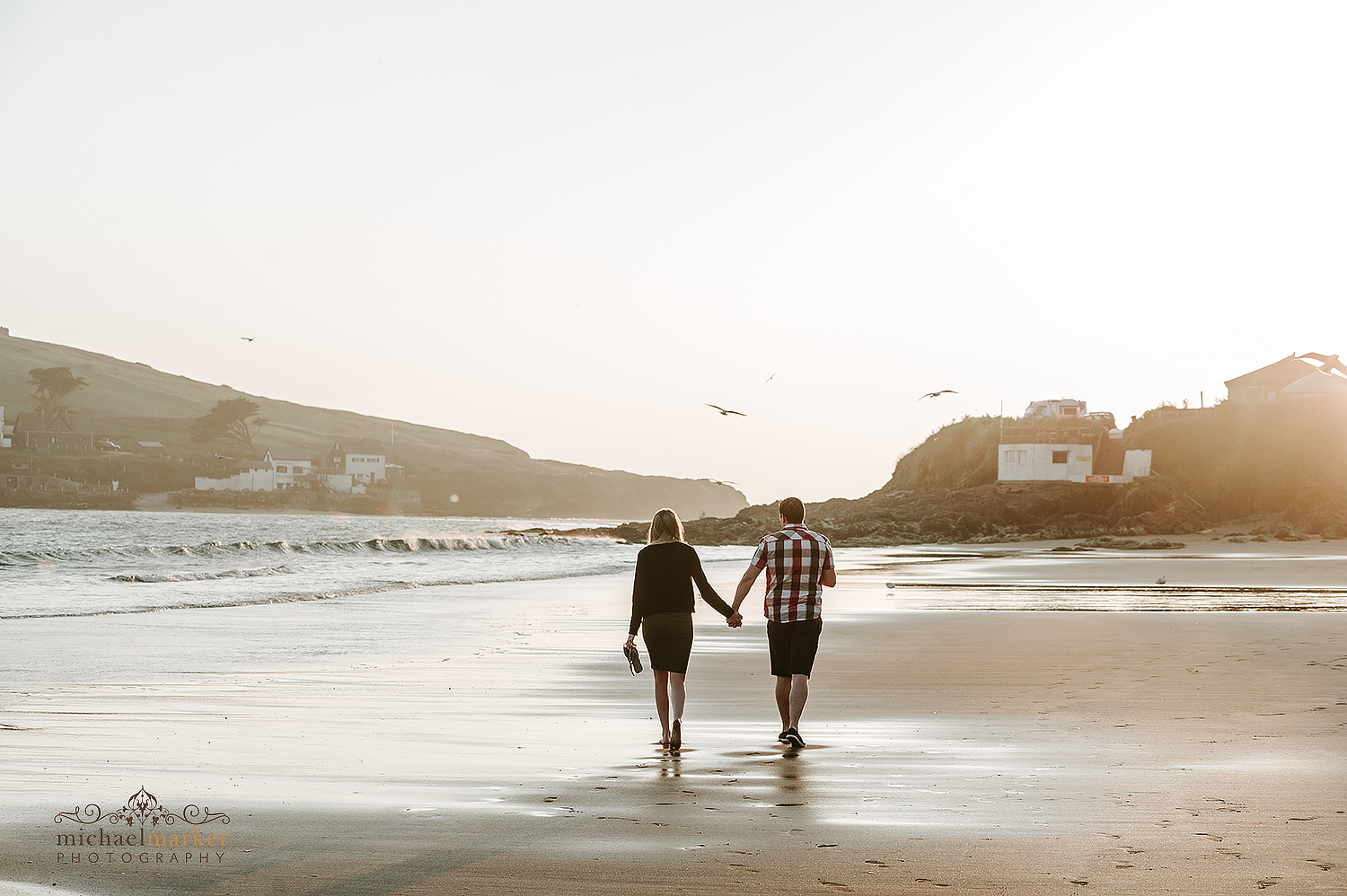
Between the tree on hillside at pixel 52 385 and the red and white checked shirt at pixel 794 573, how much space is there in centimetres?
19343

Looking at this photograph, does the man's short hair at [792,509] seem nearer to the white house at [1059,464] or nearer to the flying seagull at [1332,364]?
the white house at [1059,464]

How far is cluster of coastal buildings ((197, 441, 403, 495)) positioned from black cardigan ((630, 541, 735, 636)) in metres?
157

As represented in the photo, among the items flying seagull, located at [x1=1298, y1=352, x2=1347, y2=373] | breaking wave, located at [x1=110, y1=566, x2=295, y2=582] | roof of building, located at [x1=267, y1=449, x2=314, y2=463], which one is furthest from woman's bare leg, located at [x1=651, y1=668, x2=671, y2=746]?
roof of building, located at [x1=267, y1=449, x2=314, y2=463]

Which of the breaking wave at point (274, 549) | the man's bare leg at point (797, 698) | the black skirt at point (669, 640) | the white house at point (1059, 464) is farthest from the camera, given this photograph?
the white house at point (1059, 464)

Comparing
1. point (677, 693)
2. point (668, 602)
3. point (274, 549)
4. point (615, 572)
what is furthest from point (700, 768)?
point (274, 549)

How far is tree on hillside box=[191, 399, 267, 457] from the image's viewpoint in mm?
176000

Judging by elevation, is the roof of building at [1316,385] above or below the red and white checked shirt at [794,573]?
above

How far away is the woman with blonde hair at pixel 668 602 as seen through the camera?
24.4ft

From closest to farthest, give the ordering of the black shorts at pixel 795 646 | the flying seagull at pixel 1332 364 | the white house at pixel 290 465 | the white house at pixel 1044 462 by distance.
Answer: the black shorts at pixel 795 646 → the white house at pixel 1044 462 → the flying seagull at pixel 1332 364 → the white house at pixel 290 465

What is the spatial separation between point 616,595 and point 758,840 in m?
18.4

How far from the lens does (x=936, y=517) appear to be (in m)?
60.5

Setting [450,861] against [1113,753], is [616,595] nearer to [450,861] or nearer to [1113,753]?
[1113,753]

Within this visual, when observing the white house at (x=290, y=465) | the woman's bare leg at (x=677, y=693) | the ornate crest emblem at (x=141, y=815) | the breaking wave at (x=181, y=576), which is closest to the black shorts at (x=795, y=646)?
the woman's bare leg at (x=677, y=693)

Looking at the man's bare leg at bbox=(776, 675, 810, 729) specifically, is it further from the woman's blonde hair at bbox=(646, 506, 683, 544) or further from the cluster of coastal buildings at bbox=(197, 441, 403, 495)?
the cluster of coastal buildings at bbox=(197, 441, 403, 495)
